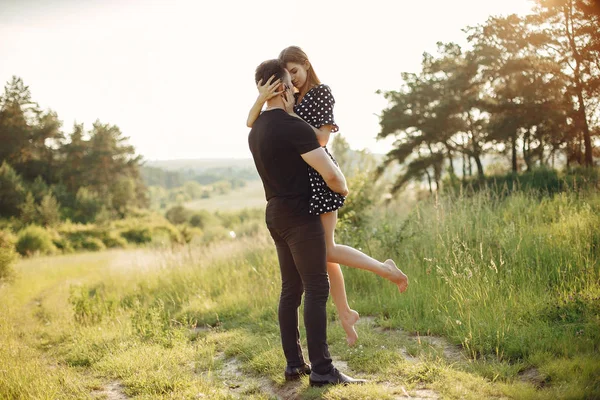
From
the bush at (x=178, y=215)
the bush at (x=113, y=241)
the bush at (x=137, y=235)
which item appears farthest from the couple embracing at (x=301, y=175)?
the bush at (x=178, y=215)

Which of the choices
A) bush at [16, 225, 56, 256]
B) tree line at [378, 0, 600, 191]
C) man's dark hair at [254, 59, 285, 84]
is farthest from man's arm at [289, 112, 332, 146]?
bush at [16, 225, 56, 256]

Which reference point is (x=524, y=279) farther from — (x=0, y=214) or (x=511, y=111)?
(x=0, y=214)

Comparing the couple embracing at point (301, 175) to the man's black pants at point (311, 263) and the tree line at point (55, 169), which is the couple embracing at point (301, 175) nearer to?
the man's black pants at point (311, 263)

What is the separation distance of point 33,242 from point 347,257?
895 inches

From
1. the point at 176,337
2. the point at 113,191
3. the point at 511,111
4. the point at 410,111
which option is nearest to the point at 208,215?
the point at 113,191

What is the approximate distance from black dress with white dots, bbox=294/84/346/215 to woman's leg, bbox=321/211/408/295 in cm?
14

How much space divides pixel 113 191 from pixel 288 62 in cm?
3970

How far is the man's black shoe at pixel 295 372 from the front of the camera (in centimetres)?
349

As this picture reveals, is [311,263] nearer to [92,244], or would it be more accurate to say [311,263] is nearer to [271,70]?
[271,70]

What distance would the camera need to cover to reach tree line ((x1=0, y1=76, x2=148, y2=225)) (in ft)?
96.4

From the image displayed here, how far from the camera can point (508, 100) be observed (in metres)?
17.1

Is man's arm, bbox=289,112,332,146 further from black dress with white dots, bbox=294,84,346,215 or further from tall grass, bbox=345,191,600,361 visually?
tall grass, bbox=345,191,600,361

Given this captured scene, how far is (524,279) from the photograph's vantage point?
186 inches

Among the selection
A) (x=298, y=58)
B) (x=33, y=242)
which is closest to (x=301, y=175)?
(x=298, y=58)
